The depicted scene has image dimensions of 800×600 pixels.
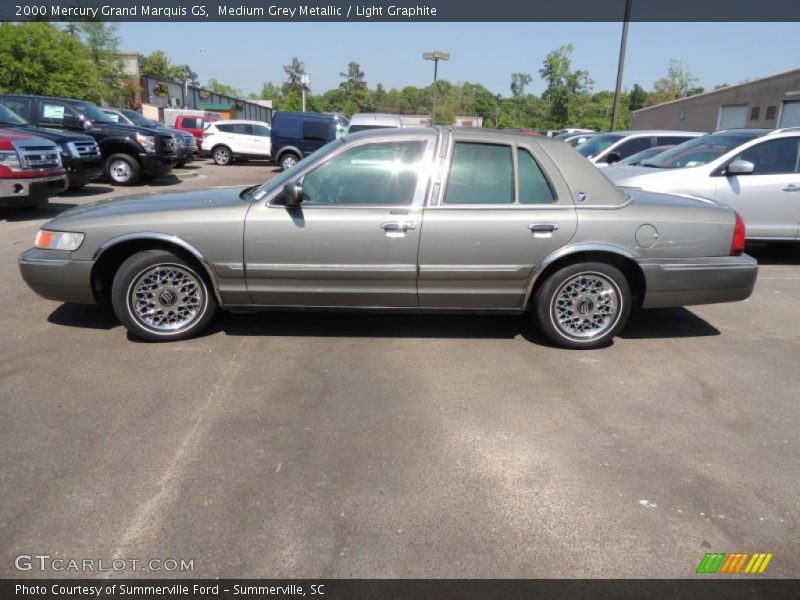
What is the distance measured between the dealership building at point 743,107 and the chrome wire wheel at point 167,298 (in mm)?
24396

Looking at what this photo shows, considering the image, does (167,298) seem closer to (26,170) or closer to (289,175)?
(289,175)

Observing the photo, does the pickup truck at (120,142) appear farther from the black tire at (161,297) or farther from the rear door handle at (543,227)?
the rear door handle at (543,227)

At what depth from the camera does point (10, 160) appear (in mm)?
8531

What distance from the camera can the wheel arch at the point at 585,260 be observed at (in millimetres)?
4344

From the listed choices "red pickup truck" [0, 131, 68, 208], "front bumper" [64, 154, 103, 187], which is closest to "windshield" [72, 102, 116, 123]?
"front bumper" [64, 154, 103, 187]

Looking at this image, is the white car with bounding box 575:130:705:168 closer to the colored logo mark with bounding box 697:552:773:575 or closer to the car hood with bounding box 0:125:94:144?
the car hood with bounding box 0:125:94:144

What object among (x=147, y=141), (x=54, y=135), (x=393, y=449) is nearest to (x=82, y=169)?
(x=54, y=135)

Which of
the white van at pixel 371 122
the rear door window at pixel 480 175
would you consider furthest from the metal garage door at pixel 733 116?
the rear door window at pixel 480 175

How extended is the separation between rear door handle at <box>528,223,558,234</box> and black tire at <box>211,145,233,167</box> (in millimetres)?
21382

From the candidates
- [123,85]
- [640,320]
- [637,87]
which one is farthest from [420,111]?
[640,320]

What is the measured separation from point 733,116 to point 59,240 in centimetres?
3253

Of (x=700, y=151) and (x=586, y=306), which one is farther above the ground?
(x=700, y=151)

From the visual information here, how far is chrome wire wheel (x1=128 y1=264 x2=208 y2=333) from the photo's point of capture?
436 centimetres
